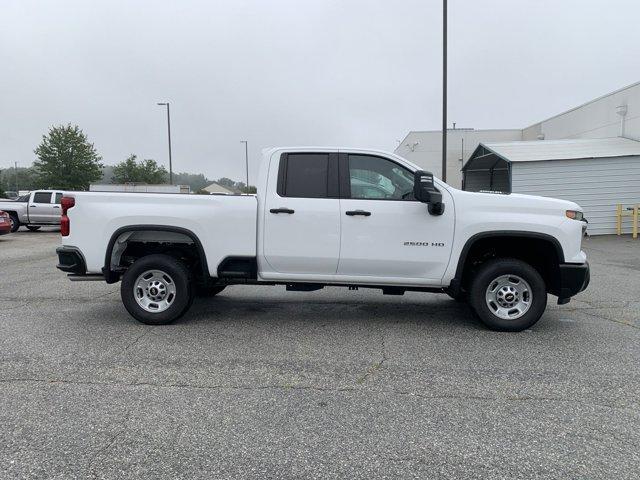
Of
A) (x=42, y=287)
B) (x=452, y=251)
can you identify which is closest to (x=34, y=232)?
(x=42, y=287)

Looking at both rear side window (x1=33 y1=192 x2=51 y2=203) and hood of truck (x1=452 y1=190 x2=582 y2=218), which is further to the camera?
rear side window (x1=33 y1=192 x2=51 y2=203)

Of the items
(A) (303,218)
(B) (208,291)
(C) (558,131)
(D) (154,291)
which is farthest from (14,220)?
(C) (558,131)

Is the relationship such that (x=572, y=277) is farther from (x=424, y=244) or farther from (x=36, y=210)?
(x=36, y=210)

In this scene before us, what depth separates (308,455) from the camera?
301 cm

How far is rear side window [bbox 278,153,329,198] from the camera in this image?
5.67 meters

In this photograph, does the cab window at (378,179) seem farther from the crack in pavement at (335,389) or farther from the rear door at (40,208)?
the rear door at (40,208)

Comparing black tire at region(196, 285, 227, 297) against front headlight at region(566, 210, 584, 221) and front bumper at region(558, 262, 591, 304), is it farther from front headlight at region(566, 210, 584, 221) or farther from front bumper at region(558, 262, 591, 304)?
front headlight at region(566, 210, 584, 221)

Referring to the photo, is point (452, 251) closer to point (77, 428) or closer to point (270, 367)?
point (270, 367)

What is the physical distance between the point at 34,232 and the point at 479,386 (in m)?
22.3

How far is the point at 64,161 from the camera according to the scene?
44.9 meters

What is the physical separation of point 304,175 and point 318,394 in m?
2.68

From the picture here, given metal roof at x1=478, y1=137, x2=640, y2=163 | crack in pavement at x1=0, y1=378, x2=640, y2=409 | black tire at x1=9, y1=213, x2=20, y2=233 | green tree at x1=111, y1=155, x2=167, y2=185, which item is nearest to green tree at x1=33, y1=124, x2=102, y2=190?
green tree at x1=111, y1=155, x2=167, y2=185

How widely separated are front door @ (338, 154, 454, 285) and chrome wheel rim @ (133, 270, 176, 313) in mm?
2022

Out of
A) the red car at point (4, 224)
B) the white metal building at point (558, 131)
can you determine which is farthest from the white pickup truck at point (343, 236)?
the white metal building at point (558, 131)
